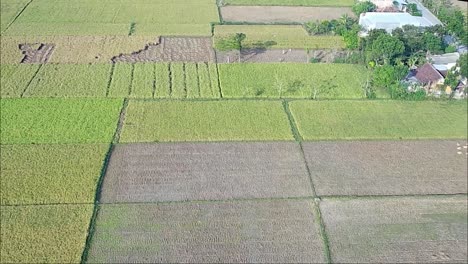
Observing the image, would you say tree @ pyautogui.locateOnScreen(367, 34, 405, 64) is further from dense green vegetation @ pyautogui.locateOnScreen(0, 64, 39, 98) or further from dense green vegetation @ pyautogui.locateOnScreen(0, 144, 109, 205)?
dense green vegetation @ pyautogui.locateOnScreen(0, 64, 39, 98)

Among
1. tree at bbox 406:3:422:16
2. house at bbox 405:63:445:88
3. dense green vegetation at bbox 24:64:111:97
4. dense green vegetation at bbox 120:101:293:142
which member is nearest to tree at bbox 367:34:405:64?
house at bbox 405:63:445:88

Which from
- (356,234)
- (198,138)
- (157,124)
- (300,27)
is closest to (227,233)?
(356,234)

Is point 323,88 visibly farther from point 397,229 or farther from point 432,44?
point 397,229

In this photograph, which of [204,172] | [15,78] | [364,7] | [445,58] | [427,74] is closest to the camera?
[204,172]

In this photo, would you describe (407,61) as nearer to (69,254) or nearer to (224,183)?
(224,183)

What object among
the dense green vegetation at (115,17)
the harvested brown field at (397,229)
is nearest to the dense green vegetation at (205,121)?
the harvested brown field at (397,229)

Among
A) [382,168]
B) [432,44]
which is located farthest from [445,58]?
[382,168]
